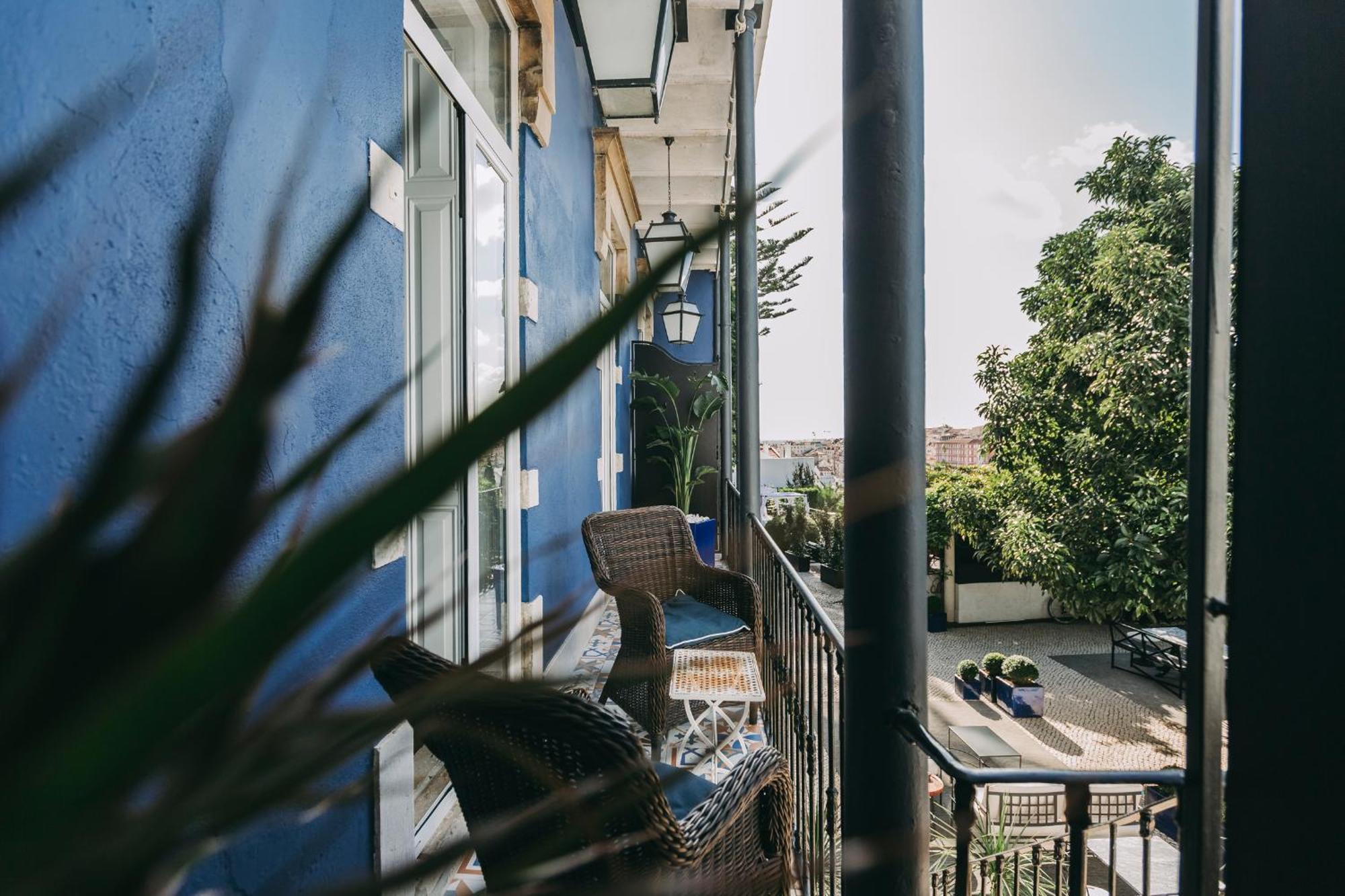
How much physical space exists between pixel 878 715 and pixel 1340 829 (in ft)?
2.13

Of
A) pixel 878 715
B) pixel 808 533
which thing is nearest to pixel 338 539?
pixel 878 715

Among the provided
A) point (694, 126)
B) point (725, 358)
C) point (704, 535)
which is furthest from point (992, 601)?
point (694, 126)

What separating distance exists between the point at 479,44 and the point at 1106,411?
53.0ft

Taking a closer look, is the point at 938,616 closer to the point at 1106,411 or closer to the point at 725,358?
the point at 1106,411

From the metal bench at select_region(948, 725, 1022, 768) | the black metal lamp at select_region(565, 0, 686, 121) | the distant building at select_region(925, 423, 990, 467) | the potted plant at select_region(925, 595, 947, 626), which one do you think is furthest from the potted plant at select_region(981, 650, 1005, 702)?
the black metal lamp at select_region(565, 0, 686, 121)

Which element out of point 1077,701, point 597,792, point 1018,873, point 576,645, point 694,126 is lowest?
point 1077,701

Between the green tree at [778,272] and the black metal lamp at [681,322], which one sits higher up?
the green tree at [778,272]

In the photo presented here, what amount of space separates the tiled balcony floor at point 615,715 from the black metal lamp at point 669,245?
0.36 ft

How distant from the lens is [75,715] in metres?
0.19

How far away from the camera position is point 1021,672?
13289 mm

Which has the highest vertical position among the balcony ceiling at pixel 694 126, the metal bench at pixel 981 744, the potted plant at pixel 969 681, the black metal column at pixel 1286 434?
the balcony ceiling at pixel 694 126

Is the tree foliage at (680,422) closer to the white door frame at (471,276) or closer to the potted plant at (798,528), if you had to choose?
the white door frame at (471,276)

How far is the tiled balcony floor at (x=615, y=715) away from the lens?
1321 millimetres

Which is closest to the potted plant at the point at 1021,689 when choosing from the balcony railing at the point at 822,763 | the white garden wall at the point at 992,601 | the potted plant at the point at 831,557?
the potted plant at the point at 831,557
